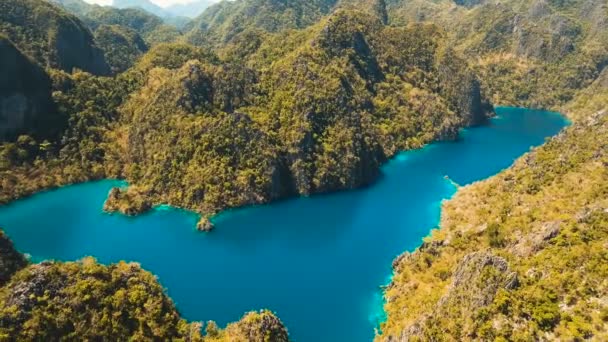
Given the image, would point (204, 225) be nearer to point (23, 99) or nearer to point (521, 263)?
point (521, 263)

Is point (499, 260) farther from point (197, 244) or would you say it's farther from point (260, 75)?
point (260, 75)

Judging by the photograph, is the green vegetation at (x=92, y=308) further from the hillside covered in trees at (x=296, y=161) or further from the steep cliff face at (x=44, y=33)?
the steep cliff face at (x=44, y=33)

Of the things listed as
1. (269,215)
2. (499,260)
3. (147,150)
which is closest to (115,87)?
(147,150)

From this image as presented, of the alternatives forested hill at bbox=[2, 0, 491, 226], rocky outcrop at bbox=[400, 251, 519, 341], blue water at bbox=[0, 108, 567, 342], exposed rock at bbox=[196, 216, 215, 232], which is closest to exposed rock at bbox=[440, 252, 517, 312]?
rocky outcrop at bbox=[400, 251, 519, 341]

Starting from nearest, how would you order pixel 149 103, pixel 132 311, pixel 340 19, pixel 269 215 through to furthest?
pixel 132 311
pixel 269 215
pixel 149 103
pixel 340 19

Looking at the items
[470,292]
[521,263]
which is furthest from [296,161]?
[470,292]

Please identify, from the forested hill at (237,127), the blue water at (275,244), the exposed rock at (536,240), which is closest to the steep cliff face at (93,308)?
the blue water at (275,244)
